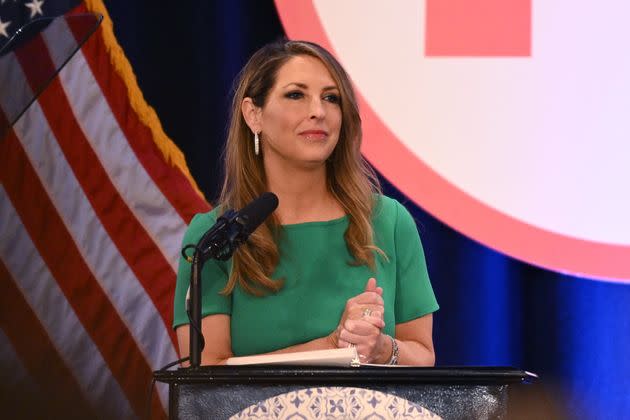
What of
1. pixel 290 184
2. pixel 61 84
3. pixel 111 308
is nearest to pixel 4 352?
pixel 111 308

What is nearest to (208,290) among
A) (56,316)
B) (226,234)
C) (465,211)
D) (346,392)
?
(226,234)

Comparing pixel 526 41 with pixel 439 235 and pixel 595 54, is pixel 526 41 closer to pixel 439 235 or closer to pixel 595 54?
pixel 595 54

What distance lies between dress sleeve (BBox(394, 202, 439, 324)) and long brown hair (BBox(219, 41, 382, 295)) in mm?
85

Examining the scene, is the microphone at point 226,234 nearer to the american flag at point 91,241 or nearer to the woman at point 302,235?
the woman at point 302,235

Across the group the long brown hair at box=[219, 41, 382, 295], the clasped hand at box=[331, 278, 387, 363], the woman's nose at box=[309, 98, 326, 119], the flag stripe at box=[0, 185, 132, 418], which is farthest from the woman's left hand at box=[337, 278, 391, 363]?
the flag stripe at box=[0, 185, 132, 418]

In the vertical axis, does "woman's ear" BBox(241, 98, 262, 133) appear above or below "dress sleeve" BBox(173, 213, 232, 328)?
above

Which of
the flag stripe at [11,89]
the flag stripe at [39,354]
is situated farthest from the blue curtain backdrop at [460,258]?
the flag stripe at [11,89]

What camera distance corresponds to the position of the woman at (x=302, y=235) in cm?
198

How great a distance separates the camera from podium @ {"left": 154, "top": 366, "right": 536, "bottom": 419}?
1347 millimetres

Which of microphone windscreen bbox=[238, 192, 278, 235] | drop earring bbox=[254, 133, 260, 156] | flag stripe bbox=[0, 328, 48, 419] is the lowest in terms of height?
flag stripe bbox=[0, 328, 48, 419]

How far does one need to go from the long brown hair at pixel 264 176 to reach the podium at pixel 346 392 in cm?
62

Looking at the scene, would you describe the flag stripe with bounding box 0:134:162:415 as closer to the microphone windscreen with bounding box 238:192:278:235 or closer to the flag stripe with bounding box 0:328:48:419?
the flag stripe with bounding box 0:328:48:419

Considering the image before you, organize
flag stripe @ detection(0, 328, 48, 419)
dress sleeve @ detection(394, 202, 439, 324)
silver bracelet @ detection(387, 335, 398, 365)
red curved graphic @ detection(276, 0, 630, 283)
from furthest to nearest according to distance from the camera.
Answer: red curved graphic @ detection(276, 0, 630, 283) < flag stripe @ detection(0, 328, 48, 419) < dress sleeve @ detection(394, 202, 439, 324) < silver bracelet @ detection(387, 335, 398, 365)

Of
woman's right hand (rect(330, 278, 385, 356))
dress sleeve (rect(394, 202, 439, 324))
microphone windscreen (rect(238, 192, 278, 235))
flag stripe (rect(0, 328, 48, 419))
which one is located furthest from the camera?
flag stripe (rect(0, 328, 48, 419))
